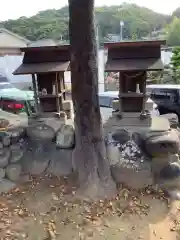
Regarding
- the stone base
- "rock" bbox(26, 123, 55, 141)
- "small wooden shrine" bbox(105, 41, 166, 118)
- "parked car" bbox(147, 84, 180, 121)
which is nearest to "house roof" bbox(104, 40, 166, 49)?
"small wooden shrine" bbox(105, 41, 166, 118)

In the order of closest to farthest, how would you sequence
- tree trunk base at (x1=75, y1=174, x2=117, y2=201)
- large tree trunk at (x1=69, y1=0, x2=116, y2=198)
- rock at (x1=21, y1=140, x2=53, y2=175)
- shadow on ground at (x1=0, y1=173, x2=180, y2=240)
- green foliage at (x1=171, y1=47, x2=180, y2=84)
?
1. shadow on ground at (x1=0, y1=173, x2=180, y2=240)
2. large tree trunk at (x1=69, y1=0, x2=116, y2=198)
3. tree trunk base at (x1=75, y1=174, x2=117, y2=201)
4. rock at (x1=21, y1=140, x2=53, y2=175)
5. green foliage at (x1=171, y1=47, x2=180, y2=84)

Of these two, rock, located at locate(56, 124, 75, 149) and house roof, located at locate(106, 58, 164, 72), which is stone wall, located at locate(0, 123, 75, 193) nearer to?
rock, located at locate(56, 124, 75, 149)

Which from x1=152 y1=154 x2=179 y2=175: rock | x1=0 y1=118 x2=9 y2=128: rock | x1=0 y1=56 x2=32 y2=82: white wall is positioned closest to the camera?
x1=152 y1=154 x2=179 y2=175: rock

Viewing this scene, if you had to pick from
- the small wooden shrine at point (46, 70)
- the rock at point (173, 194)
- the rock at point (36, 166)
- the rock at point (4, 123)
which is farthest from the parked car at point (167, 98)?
the rock at point (4, 123)

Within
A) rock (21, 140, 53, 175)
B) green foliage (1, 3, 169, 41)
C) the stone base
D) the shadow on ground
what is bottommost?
the shadow on ground

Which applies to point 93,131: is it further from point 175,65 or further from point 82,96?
point 175,65

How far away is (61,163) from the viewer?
419 cm

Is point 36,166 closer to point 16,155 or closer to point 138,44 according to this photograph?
point 16,155

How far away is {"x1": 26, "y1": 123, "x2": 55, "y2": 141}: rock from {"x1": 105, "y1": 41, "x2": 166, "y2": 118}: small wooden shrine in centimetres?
126

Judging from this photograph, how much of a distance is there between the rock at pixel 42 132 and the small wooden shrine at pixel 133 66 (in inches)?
49.4

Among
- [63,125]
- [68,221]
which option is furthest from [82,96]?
[68,221]

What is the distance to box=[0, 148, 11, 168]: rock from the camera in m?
4.17

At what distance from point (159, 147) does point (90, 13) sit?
2187 mm

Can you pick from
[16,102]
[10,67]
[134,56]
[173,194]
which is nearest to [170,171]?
[173,194]
